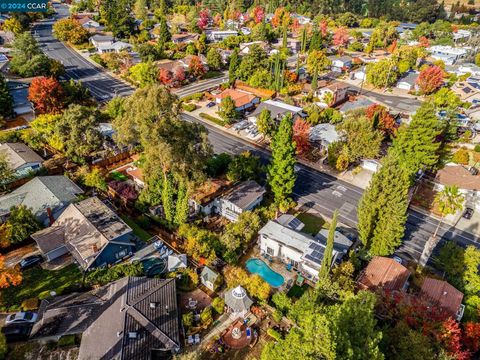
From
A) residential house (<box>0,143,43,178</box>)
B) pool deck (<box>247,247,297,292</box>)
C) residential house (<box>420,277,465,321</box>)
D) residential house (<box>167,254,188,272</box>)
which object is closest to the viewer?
residential house (<box>420,277,465,321</box>)

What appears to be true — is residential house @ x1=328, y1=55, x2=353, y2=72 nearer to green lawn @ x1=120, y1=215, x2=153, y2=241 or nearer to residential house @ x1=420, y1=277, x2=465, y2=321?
residential house @ x1=420, y1=277, x2=465, y2=321

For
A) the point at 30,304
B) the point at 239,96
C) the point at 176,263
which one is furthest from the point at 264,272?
the point at 239,96

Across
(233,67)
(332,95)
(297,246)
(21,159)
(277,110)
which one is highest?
(233,67)

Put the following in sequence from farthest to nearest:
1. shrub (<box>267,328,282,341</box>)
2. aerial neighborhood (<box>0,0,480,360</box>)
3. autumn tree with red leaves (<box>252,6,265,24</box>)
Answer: autumn tree with red leaves (<box>252,6,265,24</box>) < shrub (<box>267,328,282,341</box>) < aerial neighborhood (<box>0,0,480,360</box>)

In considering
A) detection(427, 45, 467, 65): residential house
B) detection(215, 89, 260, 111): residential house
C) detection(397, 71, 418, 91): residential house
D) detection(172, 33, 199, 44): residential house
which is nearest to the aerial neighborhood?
detection(215, 89, 260, 111): residential house

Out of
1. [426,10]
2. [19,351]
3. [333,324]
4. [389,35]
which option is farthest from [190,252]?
[426,10]

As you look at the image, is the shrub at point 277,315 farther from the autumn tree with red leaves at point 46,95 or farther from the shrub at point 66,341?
the autumn tree with red leaves at point 46,95

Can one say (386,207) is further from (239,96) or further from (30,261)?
(239,96)
